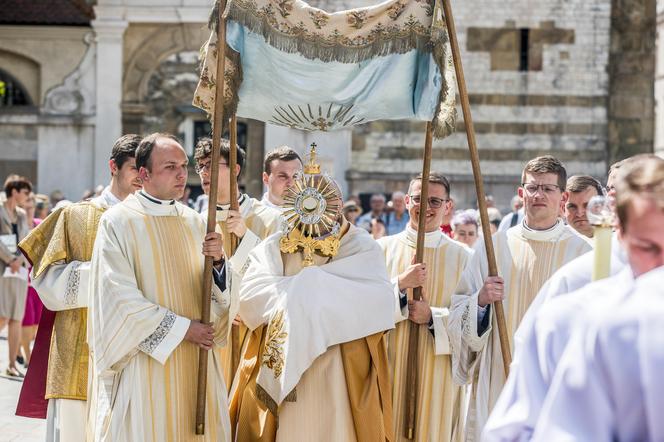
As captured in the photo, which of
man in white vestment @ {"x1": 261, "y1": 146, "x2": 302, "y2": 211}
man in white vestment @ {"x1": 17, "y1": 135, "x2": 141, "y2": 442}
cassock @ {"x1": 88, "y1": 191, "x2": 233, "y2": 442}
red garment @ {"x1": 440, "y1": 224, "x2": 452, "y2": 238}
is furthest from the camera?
red garment @ {"x1": 440, "y1": 224, "x2": 452, "y2": 238}

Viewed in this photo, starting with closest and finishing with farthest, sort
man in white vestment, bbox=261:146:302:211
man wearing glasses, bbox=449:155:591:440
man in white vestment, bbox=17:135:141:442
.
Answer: man wearing glasses, bbox=449:155:591:440 → man in white vestment, bbox=17:135:141:442 → man in white vestment, bbox=261:146:302:211

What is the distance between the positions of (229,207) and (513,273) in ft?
6.00

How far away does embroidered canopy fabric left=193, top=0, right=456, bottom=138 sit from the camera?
19.4ft

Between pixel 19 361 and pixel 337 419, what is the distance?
7011mm

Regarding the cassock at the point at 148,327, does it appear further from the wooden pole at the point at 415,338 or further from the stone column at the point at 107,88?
the stone column at the point at 107,88

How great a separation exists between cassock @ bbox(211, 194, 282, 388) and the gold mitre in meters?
0.33

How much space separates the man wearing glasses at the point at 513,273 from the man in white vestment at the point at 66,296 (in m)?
2.01

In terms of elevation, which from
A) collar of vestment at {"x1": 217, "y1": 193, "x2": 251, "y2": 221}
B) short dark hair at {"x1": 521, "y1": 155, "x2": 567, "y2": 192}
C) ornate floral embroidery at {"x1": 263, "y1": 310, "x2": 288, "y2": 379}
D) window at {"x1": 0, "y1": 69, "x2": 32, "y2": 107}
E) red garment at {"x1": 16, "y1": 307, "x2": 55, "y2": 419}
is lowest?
red garment at {"x1": 16, "y1": 307, "x2": 55, "y2": 419}

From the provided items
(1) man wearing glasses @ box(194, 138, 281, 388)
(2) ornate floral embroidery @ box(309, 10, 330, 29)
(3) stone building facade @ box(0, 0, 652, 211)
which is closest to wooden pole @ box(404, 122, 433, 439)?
(2) ornate floral embroidery @ box(309, 10, 330, 29)

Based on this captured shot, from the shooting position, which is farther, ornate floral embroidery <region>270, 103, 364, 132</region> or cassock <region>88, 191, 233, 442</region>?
ornate floral embroidery <region>270, 103, 364, 132</region>

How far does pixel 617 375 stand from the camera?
8.81 ft

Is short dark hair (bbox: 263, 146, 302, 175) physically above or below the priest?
above

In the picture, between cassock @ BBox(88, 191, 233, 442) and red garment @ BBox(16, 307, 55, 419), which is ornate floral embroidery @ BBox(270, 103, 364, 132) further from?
red garment @ BBox(16, 307, 55, 419)

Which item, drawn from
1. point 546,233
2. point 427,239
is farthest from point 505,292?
point 427,239
